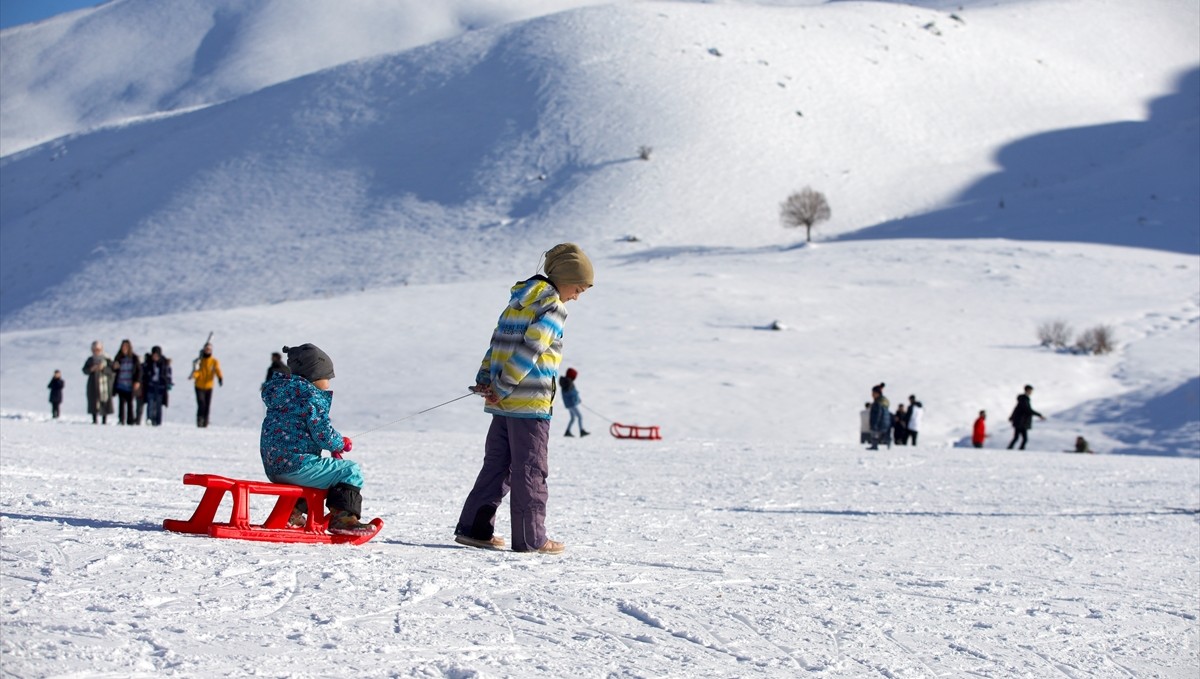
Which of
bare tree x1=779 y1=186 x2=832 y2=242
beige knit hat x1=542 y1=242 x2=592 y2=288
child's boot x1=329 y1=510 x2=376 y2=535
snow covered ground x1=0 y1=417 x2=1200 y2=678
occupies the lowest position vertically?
snow covered ground x1=0 y1=417 x2=1200 y2=678

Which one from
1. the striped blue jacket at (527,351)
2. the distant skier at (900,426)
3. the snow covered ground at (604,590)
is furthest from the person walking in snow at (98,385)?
the striped blue jacket at (527,351)

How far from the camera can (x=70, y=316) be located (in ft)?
171

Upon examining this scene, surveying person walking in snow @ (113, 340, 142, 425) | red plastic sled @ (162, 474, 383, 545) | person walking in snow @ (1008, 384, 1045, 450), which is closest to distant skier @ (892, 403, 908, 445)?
person walking in snow @ (1008, 384, 1045, 450)

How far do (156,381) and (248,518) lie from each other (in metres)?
14.4

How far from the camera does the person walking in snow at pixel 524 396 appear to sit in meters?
6.46

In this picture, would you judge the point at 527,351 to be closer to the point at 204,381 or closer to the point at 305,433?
the point at 305,433

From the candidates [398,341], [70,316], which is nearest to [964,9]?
[70,316]

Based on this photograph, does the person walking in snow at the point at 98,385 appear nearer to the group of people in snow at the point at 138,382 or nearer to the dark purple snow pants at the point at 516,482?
the group of people in snow at the point at 138,382

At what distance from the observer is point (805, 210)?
58.2 metres

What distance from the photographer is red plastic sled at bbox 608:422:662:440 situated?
2176cm

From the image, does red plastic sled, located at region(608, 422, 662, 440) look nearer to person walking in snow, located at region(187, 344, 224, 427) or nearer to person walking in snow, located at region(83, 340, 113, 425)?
person walking in snow, located at region(187, 344, 224, 427)

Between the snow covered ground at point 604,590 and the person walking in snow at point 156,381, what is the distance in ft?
26.3

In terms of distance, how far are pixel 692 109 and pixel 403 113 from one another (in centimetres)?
1611

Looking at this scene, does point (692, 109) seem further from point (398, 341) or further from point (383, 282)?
point (398, 341)
